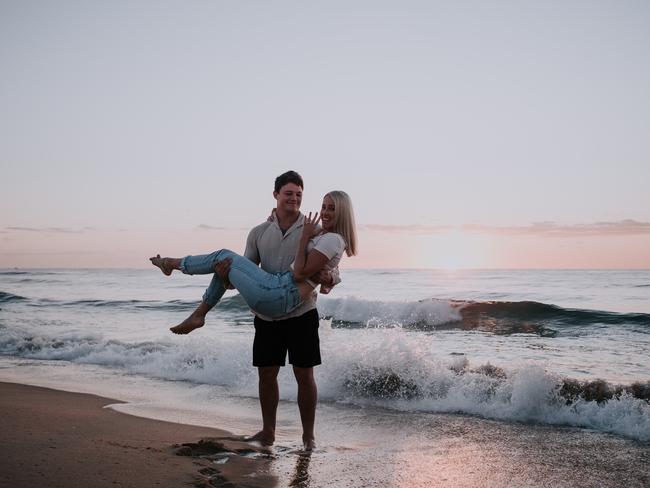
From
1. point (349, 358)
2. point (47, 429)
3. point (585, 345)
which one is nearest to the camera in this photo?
point (47, 429)

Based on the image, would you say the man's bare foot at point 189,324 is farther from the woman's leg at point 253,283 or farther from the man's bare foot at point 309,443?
the man's bare foot at point 309,443

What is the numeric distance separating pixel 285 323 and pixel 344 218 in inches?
38.3

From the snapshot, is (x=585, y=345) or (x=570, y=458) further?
(x=585, y=345)

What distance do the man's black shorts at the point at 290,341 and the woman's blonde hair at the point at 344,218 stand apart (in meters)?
0.62

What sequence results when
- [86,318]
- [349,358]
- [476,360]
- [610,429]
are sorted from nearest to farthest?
[610,429] → [349,358] → [476,360] → [86,318]

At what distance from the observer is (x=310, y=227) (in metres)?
4.36

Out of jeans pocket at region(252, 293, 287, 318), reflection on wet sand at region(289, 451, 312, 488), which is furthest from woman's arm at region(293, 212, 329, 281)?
reflection on wet sand at region(289, 451, 312, 488)

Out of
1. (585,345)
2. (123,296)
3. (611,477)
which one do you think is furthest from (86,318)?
(611,477)

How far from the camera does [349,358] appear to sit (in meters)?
7.82

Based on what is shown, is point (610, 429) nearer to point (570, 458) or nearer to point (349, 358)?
point (570, 458)

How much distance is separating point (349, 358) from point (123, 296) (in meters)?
20.7

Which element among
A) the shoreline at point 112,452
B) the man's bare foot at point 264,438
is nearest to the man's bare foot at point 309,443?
the man's bare foot at point 264,438

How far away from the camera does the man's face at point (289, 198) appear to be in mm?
4656

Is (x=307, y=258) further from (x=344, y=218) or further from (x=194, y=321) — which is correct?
(x=194, y=321)
